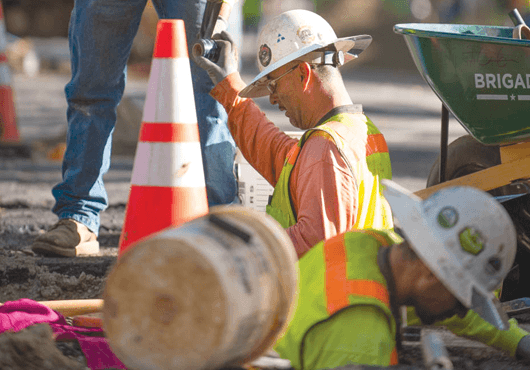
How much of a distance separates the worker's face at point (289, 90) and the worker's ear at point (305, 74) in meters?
0.03

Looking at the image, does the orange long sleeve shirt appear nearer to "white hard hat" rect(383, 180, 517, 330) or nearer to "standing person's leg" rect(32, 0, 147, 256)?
"white hard hat" rect(383, 180, 517, 330)

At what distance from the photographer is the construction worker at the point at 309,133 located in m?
3.30

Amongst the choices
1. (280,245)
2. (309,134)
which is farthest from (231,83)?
(280,245)

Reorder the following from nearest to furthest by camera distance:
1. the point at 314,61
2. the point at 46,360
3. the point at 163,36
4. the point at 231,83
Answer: the point at 46,360, the point at 163,36, the point at 314,61, the point at 231,83

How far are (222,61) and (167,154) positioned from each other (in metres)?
0.94

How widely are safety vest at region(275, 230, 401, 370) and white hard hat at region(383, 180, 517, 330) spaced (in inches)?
8.3

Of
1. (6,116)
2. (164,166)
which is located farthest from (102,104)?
(6,116)

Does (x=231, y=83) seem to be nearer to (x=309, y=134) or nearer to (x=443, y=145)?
(x=309, y=134)

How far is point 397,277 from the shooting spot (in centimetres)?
269

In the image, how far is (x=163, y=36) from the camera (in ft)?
10.9

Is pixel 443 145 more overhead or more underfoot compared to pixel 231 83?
more underfoot

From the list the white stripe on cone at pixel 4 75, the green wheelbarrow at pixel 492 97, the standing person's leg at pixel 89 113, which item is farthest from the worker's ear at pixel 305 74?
the white stripe on cone at pixel 4 75

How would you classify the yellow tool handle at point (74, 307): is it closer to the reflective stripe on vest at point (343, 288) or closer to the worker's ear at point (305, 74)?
the reflective stripe on vest at point (343, 288)

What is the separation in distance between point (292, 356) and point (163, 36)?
4.61 feet
